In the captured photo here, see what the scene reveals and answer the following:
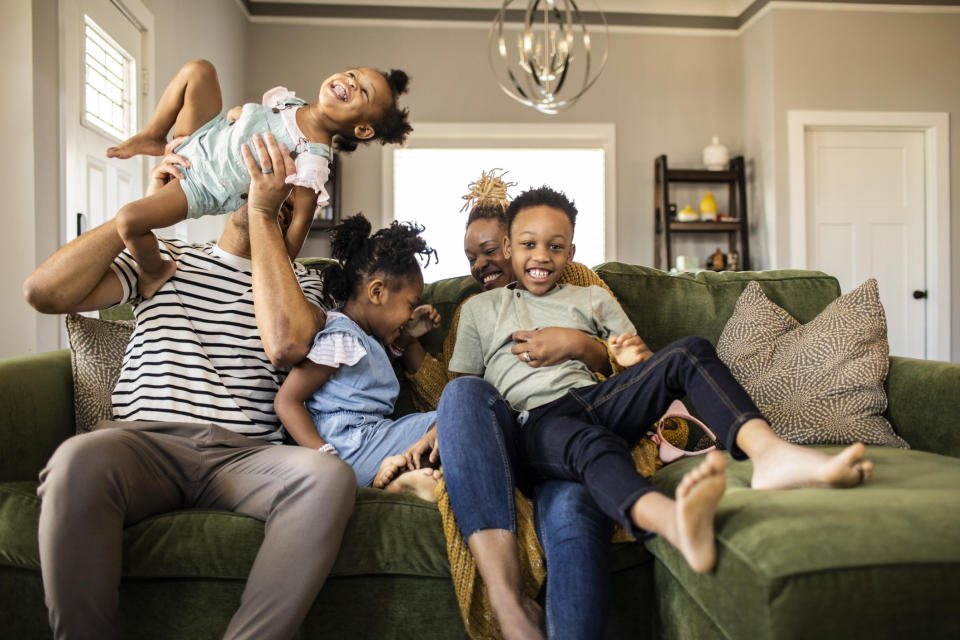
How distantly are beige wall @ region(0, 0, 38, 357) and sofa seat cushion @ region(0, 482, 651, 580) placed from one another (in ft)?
4.60

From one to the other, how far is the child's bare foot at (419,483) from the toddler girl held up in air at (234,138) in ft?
2.00

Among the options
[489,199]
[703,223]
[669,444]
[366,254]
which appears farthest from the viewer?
[703,223]

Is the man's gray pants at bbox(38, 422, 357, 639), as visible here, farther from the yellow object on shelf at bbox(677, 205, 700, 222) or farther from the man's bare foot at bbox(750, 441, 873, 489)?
the yellow object on shelf at bbox(677, 205, 700, 222)

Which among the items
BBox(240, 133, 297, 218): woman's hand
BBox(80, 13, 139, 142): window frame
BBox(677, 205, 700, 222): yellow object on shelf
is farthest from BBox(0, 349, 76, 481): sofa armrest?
BBox(677, 205, 700, 222): yellow object on shelf

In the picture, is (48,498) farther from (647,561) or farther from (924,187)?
(924,187)

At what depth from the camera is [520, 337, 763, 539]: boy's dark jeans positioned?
45.9 inches

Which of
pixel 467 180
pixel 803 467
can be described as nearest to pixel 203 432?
pixel 803 467

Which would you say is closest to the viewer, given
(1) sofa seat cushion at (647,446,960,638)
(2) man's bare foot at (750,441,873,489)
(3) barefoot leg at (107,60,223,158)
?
(1) sofa seat cushion at (647,446,960,638)

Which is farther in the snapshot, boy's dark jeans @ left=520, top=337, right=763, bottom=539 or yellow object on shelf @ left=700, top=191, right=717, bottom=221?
yellow object on shelf @ left=700, top=191, right=717, bottom=221

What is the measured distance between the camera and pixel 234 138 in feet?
5.01

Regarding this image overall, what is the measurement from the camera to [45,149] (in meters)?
2.58

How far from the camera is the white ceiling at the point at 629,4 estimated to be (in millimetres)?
5035

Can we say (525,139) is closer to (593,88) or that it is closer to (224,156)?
(593,88)

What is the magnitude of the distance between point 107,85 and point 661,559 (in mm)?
3083
